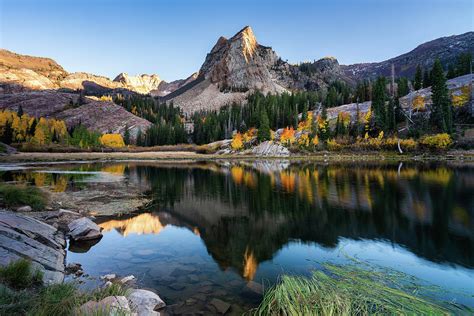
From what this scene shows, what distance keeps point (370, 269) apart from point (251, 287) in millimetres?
5635

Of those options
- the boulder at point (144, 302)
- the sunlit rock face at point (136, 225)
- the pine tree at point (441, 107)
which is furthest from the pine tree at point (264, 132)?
the boulder at point (144, 302)

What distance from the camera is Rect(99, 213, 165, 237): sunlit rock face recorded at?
21016mm

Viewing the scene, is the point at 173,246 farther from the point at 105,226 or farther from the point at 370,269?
the point at 370,269

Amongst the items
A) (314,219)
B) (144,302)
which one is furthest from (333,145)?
(144,302)

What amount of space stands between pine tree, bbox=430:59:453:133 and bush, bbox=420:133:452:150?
604 cm

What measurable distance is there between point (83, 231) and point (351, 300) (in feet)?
56.4

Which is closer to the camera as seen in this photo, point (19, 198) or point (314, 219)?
point (314, 219)

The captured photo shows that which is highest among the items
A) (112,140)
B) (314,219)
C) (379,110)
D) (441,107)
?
(379,110)

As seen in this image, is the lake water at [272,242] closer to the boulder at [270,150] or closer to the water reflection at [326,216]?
the water reflection at [326,216]

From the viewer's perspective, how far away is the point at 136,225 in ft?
73.9

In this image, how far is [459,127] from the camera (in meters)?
99.9

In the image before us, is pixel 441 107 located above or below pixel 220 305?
above

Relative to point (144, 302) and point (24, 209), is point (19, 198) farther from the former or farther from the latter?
point (144, 302)

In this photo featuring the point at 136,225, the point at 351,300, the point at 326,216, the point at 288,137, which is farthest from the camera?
the point at 288,137
